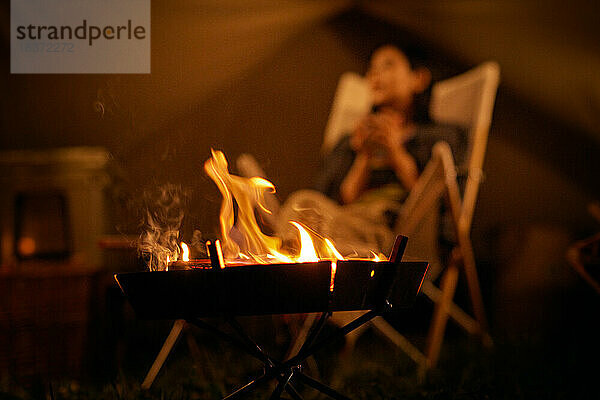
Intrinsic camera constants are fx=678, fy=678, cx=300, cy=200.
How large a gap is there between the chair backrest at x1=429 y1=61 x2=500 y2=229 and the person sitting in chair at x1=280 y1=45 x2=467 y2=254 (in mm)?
74

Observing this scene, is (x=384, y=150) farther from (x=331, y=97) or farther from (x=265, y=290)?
(x=265, y=290)

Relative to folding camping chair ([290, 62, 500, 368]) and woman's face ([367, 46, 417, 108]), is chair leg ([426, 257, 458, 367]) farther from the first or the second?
woman's face ([367, 46, 417, 108])

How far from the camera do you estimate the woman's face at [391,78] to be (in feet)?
11.9

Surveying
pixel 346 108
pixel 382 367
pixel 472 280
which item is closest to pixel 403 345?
pixel 382 367

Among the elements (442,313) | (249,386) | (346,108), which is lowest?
(442,313)

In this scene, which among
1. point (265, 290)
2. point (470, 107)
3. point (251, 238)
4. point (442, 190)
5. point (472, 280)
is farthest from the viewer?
point (470, 107)

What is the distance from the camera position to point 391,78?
3.66m

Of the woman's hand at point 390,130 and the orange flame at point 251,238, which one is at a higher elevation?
the woman's hand at point 390,130

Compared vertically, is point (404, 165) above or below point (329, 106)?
below

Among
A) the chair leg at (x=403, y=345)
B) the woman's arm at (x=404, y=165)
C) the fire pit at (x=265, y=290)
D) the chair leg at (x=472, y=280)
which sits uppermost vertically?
the woman's arm at (x=404, y=165)

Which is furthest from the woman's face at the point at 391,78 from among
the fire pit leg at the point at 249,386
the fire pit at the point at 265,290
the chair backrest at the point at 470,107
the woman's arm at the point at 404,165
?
the fire pit leg at the point at 249,386

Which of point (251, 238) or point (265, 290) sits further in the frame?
point (251, 238)

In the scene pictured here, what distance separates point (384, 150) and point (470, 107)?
1.83 feet

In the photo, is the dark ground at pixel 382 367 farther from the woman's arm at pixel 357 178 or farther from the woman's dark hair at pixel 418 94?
the woman's dark hair at pixel 418 94
